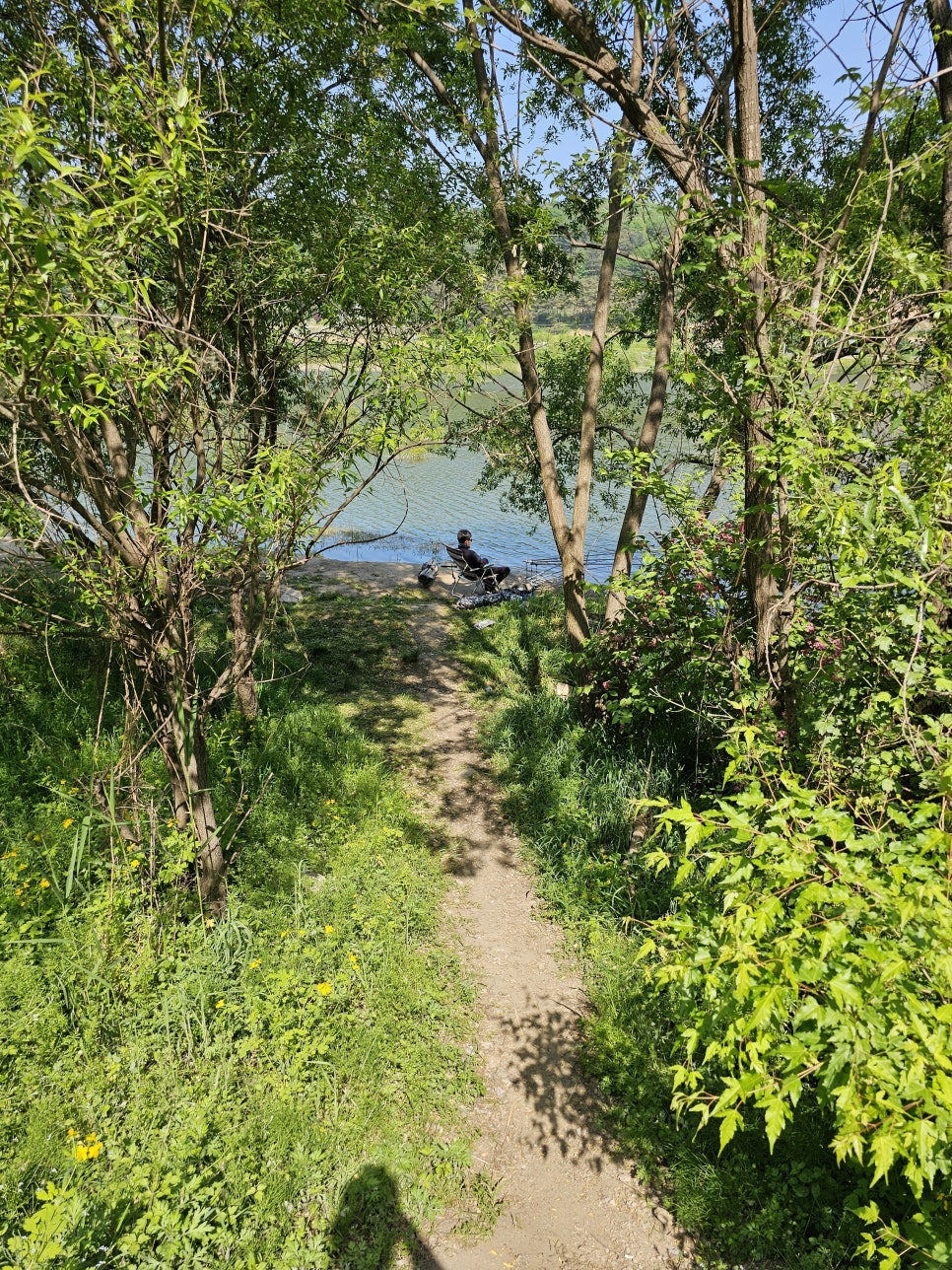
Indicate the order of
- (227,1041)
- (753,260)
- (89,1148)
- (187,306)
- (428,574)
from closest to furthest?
1. (89,1148)
2. (753,260)
3. (227,1041)
4. (187,306)
5. (428,574)

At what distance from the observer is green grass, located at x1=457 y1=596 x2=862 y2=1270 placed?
277cm

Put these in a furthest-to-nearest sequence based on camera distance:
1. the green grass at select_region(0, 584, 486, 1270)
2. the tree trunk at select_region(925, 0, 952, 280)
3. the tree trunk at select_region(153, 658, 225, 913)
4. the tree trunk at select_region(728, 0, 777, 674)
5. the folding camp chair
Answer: the folding camp chair, the tree trunk at select_region(925, 0, 952, 280), the tree trunk at select_region(153, 658, 225, 913), the tree trunk at select_region(728, 0, 777, 674), the green grass at select_region(0, 584, 486, 1270)

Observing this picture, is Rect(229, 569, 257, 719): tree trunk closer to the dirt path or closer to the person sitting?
the dirt path

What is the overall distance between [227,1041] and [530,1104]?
160cm

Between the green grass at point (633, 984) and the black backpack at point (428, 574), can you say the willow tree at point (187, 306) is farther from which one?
the black backpack at point (428, 574)

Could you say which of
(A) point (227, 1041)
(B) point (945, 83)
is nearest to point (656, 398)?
(B) point (945, 83)

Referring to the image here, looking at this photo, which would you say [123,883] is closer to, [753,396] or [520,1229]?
[520,1229]

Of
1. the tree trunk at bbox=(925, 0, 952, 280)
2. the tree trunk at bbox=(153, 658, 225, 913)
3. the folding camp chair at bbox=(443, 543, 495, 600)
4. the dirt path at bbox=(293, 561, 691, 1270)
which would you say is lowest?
the dirt path at bbox=(293, 561, 691, 1270)

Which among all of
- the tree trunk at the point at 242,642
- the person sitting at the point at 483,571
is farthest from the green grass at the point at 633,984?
the person sitting at the point at 483,571

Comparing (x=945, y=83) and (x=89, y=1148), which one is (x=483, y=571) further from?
(x=89, y=1148)

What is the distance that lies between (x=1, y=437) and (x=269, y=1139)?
365 cm

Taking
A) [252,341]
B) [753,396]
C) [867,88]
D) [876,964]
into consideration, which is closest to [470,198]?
[252,341]

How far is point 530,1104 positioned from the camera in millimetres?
3426

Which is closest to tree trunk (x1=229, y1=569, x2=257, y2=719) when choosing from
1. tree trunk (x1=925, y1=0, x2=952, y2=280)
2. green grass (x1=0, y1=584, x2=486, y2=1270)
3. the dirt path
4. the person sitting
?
green grass (x1=0, y1=584, x2=486, y2=1270)
